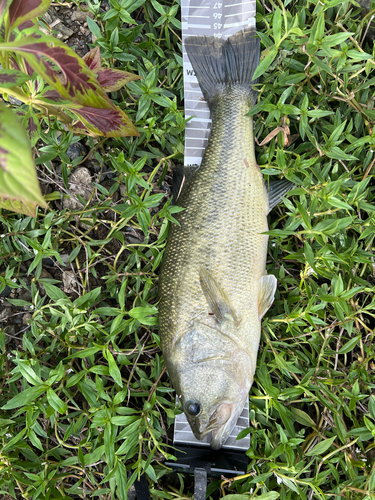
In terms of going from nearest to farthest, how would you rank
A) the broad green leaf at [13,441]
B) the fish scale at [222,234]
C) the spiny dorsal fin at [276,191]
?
the broad green leaf at [13,441]
the fish scale at [222,234]
the spiny dorsal fin at [276,191]

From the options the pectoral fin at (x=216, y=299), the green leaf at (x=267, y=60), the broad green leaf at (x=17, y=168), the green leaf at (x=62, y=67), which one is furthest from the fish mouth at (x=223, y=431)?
the green leaf at (x=267, y=60)

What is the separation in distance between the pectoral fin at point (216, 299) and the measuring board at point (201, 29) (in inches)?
37.1

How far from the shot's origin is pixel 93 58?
89.4 inches

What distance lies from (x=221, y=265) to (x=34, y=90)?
1.57 m

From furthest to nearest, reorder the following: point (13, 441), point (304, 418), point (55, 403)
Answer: point (304, 418) < point (13, 441) < point (55, 403)

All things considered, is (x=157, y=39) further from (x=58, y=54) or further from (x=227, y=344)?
(x=227, y=344)

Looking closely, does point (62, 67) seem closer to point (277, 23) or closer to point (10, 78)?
point (10, 78)

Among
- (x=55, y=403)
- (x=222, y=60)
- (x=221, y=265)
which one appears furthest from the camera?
(x=222, y=60)

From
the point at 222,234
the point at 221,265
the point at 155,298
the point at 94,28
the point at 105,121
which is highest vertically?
the point at 94,28

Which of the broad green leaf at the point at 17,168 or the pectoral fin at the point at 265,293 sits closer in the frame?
the broad green leaf at the point at 17,168

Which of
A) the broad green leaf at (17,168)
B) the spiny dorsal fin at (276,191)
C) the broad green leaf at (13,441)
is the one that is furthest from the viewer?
the spiny dorsal fin at (276,191)

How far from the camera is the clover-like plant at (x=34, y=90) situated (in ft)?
3.54

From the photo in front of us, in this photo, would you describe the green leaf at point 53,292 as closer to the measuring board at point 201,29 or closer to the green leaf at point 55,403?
the green leaf at point 55,403

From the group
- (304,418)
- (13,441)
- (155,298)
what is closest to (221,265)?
(155,298)
